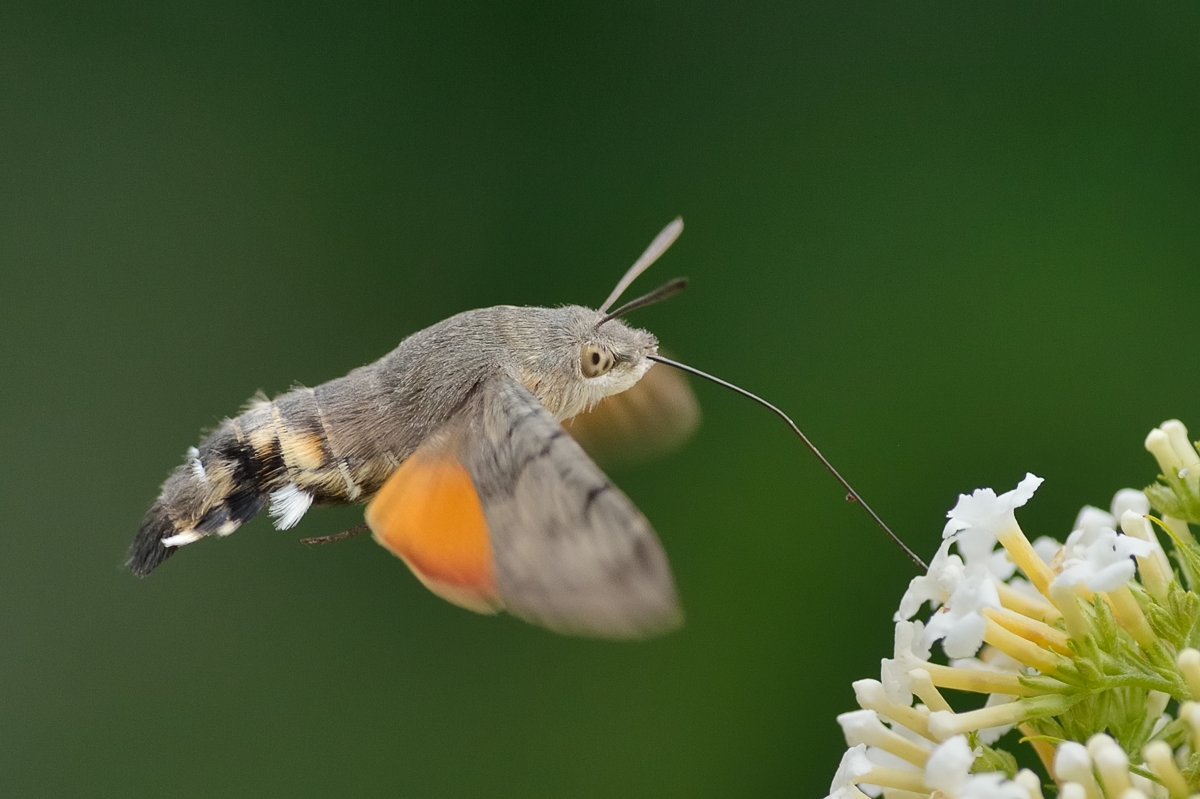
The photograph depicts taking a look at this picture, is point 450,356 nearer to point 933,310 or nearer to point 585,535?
A: point 585,535

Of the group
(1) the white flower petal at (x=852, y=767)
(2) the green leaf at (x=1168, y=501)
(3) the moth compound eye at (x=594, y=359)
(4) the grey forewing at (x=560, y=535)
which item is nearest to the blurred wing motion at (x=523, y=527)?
(4) the grey forewing at (x=560, y=535)

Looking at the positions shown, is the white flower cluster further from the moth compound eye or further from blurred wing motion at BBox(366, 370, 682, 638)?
the moth compound eye

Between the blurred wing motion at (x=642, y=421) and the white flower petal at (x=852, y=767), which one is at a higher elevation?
the blurred wing motion at (x=642, y=421)

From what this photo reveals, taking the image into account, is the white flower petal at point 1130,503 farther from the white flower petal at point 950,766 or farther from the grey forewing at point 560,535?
the grey forewing at point 560,535

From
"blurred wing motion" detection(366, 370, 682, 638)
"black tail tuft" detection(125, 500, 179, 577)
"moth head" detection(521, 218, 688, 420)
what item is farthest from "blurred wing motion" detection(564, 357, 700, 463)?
"black tail tuft" detection(125, 500, 179, 577)

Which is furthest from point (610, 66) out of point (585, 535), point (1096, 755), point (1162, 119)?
point (1096, 755)

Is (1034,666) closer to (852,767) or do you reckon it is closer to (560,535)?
→ (852,767)

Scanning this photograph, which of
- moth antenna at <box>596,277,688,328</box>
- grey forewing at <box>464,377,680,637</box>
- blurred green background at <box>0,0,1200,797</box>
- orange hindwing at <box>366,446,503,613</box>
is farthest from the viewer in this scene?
blurred green background at <box>0,0,1200,797</box>

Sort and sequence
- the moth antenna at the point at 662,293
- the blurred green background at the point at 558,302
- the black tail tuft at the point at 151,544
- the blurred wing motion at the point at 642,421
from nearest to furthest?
the moth antenna at the point at 662,293 → the black tail tuft at the point at 151,544 → the blurred wing motion at the point at 642,421 → the blurred green background at the point at 558,302
